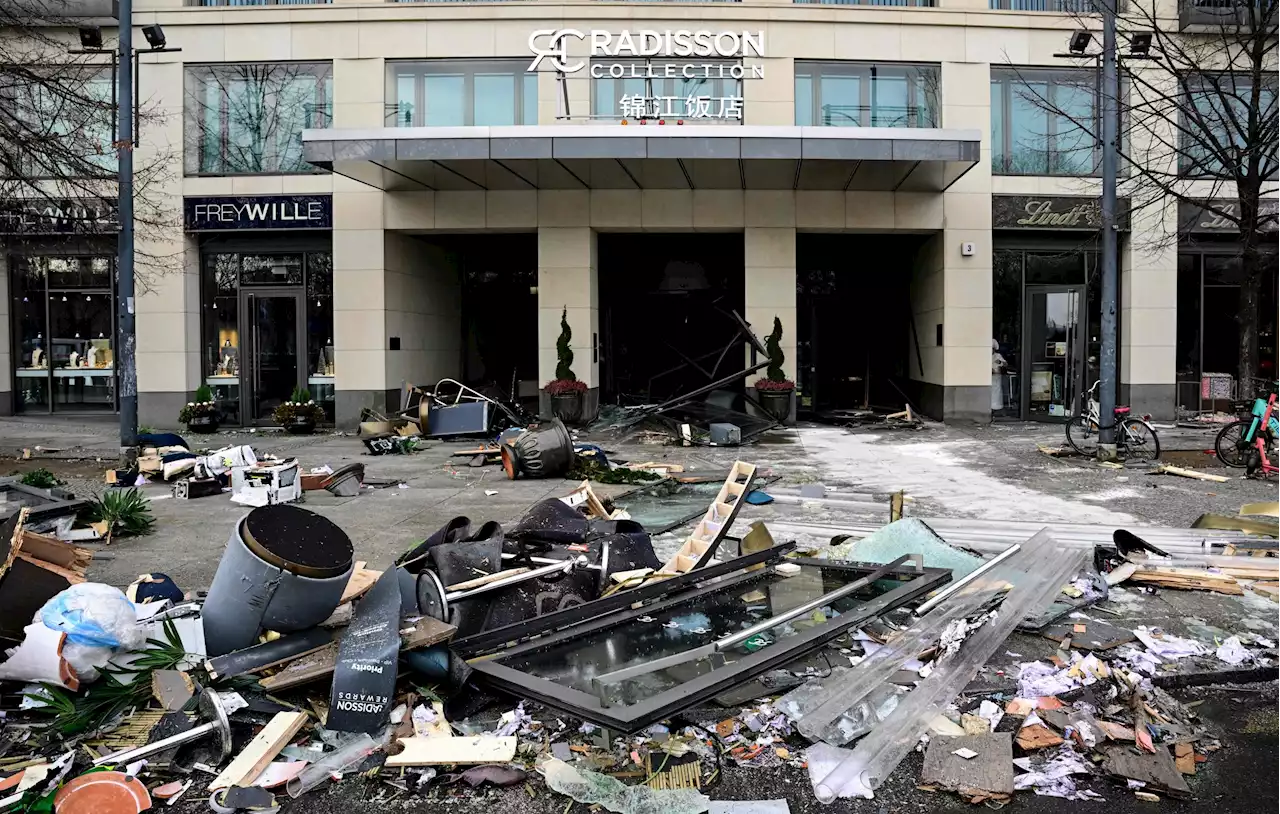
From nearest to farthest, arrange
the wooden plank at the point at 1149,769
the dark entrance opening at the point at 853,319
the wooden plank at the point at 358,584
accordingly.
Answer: the wooden plank at the point at 1149,769 → the wooden plank at the point at 358,584 → the dark entrance opening at the point at 853,319

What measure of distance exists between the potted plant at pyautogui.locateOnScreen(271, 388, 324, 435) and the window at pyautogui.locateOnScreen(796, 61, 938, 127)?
1153 cm

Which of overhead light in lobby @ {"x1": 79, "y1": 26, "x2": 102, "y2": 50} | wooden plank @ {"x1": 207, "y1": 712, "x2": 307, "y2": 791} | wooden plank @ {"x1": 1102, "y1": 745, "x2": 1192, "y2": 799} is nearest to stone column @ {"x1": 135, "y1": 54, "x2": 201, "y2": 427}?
overhead light in lobby @ {"x1": 79, "y1": 26, "x2": 102, "y2": 50}

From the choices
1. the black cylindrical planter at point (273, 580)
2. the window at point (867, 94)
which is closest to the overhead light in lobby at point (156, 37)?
the window at point (867, 94)

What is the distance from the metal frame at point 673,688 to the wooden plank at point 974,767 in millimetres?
935

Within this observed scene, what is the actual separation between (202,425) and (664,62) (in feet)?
38.2

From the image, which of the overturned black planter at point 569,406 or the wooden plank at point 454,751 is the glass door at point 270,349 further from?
the wooden plank at point 454,751

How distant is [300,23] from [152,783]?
1838 centimetres

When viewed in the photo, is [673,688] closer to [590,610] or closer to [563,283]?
[590,610]

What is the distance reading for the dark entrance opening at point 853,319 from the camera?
22406 millimetres

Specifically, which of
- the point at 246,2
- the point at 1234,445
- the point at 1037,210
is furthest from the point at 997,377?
the point at 246,2

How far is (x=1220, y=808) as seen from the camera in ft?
11.7

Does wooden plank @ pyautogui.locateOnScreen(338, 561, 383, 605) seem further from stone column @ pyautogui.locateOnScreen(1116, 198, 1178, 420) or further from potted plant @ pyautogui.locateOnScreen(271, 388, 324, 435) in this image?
stone column @ pyautogui.locateOnScreen(1116, 198, 1178, 420)

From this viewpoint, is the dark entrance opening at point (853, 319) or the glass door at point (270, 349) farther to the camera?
the dark entrance opening at point (853, 319)

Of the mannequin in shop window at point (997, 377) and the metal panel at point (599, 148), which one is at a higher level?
the metal panel at point (599, 148)
